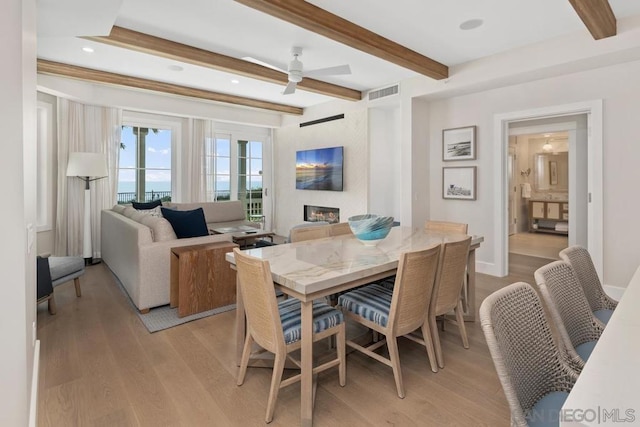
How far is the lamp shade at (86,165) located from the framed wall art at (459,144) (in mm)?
5029

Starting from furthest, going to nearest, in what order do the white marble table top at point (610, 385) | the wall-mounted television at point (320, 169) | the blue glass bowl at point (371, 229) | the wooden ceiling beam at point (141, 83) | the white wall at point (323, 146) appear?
the wall-mounted television at point (320, 169) → the white wall at point (323, 146) → the wooden ceiling beam at point (141, 83) → the blue glass bowl at point (371, 229) → the white marble table top at point (610, 385)

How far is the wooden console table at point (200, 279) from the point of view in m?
3.10

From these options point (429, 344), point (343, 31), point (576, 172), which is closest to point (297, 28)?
point (343, 31)

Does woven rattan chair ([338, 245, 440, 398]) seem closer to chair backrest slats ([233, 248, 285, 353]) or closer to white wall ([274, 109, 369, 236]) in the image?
chair backrest slats ([233, 248, 285, 353])

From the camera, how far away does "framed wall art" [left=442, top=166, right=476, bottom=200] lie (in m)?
4.65

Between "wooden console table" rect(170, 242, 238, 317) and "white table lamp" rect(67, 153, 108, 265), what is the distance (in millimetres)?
2610

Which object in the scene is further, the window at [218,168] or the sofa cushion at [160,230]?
the window at [218,168]

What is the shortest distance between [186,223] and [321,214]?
3.28 metres

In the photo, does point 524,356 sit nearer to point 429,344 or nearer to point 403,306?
point 403,306

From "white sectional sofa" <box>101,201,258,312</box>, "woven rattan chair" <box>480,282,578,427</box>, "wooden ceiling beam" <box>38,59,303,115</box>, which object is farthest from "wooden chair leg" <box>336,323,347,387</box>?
"wooden ceiling beam" <box>38,59,303,115</box>

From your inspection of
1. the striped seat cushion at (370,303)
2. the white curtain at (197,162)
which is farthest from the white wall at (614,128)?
the white curtain at (197,162)

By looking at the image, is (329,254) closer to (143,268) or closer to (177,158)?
(143,268)

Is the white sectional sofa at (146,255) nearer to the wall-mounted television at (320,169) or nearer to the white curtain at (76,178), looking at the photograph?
the white curtain at (76,178)

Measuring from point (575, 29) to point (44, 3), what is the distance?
4.63m
